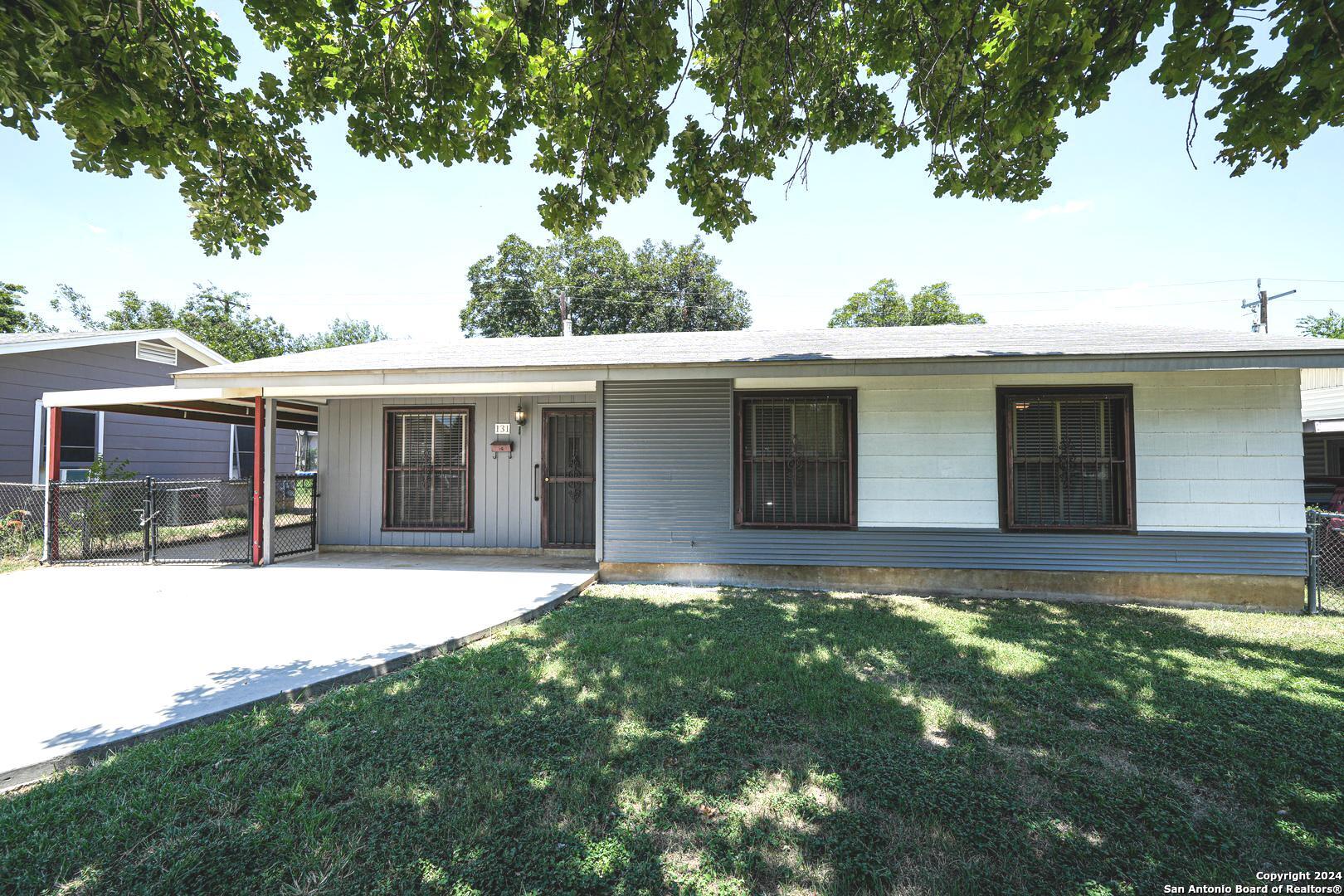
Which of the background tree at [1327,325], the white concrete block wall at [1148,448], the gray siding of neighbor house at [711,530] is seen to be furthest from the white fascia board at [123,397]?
the background tree at [1327,325]

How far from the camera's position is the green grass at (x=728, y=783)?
1.88 meters

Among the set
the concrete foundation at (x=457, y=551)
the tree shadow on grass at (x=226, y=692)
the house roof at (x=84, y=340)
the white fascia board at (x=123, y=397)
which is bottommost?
the tree shadow on grass at (x=226, y=692)

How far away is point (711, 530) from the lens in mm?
6281

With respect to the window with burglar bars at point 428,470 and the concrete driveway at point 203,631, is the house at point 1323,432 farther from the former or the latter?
the window with burglar bars at point 428,470

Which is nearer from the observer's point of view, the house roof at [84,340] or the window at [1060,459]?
the window at [1060,459]

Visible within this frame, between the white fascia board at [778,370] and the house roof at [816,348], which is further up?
the house roof at [816,348]

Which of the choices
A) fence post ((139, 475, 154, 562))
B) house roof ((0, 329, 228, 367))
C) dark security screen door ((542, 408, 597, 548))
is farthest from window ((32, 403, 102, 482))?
dark security screen door ((542, 408, 597, 548))

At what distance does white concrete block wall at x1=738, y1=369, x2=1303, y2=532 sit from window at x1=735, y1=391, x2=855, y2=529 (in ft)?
0.75

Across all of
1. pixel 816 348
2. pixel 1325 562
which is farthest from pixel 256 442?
pixel 1325 562

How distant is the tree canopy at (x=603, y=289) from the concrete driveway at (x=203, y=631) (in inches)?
780

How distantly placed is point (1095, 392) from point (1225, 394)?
47.8 inches

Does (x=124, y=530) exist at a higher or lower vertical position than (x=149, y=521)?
lower

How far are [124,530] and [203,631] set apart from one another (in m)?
5.80

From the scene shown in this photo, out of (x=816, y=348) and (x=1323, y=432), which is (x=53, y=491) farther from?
(x=1323, y=432)
